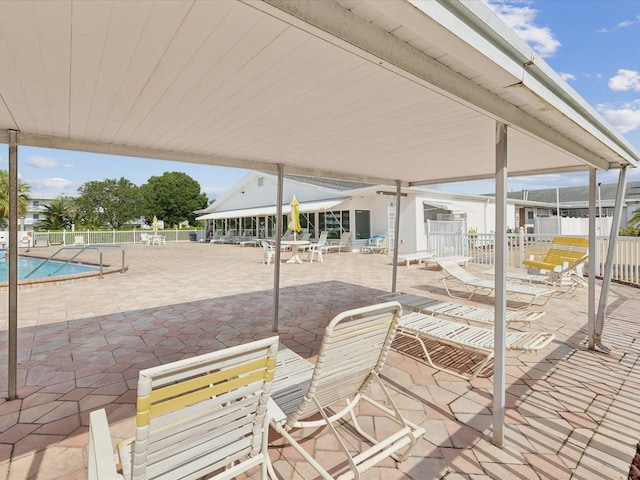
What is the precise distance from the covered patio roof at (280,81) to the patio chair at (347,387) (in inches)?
63.0

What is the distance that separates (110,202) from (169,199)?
10.9 m

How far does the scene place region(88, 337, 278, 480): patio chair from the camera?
60.1 inches

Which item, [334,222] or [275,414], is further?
[334,222]

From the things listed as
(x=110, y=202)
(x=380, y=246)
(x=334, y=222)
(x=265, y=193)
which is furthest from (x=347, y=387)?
(x=110, y=202)

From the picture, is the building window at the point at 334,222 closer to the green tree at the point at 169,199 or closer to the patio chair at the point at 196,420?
the patio chair at the point at 196,420

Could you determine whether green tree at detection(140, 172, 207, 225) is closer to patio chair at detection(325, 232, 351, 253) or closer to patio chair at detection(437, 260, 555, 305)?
patio chair at detection(325, 232, 351, 253)

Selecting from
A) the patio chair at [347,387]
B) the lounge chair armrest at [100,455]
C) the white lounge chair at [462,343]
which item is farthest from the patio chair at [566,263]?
the lounge chair armrest at [100,455]

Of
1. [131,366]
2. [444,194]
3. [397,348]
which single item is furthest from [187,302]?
[444,194]

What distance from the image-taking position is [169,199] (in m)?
61.3

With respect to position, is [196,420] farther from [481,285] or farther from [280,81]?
[481,285]

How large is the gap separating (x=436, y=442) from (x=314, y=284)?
7380 millimetres

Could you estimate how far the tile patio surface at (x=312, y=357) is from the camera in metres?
2.63

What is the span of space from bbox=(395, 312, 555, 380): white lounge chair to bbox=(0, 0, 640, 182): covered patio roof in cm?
223

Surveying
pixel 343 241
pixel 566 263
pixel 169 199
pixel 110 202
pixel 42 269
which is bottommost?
pixel 42 269
